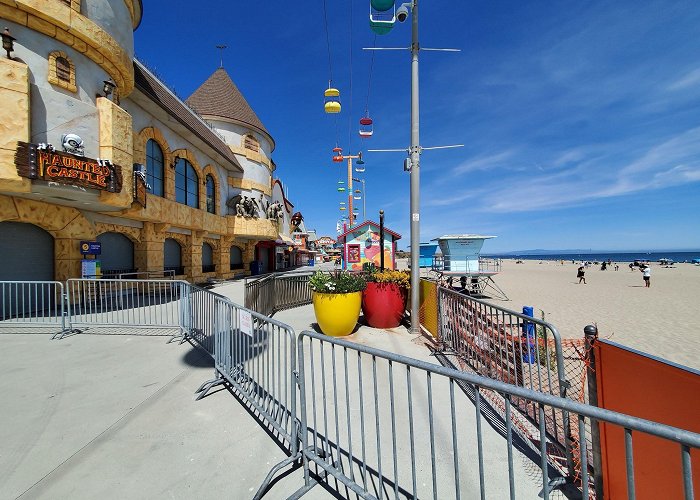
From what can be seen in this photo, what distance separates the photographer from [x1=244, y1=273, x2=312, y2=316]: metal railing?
23.1 feet

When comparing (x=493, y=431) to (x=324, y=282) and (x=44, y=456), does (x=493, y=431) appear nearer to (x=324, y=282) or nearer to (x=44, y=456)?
(x=324, y=282)

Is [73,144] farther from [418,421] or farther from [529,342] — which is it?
[529,342]

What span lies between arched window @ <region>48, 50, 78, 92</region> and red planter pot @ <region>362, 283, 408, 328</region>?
34.6ft

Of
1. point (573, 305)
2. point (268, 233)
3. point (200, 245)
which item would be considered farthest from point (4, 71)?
point (573, 305)

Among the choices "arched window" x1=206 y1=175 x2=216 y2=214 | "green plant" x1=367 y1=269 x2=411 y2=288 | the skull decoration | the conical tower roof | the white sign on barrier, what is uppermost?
the conical tower roof

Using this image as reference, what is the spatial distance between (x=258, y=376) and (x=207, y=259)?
18975 mm

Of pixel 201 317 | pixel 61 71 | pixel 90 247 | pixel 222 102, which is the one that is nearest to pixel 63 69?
pixel 61 71

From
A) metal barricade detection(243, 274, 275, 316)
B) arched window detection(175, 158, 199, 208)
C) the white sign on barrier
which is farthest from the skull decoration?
the white sign on barrier

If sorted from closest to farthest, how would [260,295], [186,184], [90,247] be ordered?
[260,295]
[90,247]
[186,184]

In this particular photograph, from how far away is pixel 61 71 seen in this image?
26.4 feet

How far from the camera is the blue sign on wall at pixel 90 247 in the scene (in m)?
10.2

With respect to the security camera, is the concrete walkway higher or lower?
lower

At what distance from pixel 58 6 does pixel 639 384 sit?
13.8m

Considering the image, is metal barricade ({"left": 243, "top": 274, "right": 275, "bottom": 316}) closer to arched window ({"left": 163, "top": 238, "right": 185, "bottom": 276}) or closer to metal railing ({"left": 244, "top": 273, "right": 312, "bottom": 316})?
metal railing ({"left": 244, "top": 273, "right": 312, "bottom": 316})
